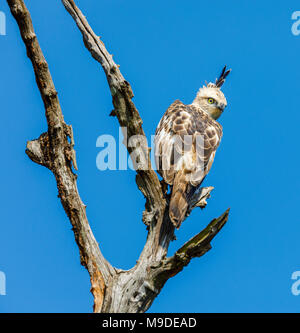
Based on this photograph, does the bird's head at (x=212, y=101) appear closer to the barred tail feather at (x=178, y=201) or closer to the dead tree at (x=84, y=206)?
the barred tail feather at (x=178, y=201)

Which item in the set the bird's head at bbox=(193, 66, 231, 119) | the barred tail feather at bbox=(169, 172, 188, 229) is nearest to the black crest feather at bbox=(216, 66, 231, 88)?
the bird's head at bbox=(193, 66, 231, 119)

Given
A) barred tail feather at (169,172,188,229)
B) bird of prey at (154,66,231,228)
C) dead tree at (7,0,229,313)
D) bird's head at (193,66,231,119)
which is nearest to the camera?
dead tree at (7,0,229,313)

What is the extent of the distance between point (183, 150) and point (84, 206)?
6.07 feet

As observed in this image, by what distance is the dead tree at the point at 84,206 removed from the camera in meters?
5.72

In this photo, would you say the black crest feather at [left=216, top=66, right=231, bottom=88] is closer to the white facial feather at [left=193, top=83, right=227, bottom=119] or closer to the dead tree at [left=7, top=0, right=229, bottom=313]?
the white facial feather at [left=193, top=83, right=227, bottom=119]

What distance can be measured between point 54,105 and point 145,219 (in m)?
2.00

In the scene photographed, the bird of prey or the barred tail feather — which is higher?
the bird of prey

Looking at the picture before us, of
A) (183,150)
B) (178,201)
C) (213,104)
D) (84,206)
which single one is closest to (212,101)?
(213,104)

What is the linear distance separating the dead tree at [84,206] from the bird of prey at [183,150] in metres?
0.26

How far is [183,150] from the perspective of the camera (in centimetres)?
693

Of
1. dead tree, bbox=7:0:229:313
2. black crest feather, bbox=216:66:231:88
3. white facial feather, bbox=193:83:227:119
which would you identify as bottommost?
dead tree, bbox=7:0:229:313

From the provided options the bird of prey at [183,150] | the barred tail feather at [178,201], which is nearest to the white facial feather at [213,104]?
the bird of prey at [183,150]

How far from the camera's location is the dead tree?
225 inches
